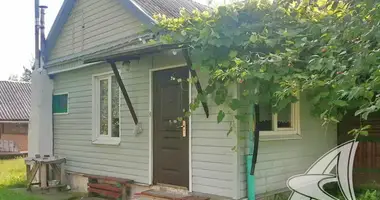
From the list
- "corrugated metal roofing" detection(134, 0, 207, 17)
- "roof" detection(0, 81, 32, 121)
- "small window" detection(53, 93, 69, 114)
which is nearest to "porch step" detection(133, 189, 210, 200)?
"corrugated metal roofing" detection(134, 0, 207, 17)

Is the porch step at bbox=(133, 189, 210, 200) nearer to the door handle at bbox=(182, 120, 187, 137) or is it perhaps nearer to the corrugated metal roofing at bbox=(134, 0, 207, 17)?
the door handle at bbox=(182, 120, 187, 137)

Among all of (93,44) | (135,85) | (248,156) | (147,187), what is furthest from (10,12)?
(248,156)

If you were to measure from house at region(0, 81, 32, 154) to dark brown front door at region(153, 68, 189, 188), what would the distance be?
1633 cm

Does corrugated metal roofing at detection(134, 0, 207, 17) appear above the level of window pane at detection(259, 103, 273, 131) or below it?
above

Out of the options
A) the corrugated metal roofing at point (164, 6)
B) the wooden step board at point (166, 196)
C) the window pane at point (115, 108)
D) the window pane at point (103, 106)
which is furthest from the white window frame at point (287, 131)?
the window pane at point (103, 106)

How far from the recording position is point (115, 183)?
6801mm

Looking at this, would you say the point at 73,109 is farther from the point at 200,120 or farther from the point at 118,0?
the point at 200,120

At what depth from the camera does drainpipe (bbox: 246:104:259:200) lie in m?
4.96

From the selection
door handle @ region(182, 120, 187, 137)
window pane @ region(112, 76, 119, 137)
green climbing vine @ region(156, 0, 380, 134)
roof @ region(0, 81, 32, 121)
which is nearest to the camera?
green climbing vine @ region(156, 0, 380, 134)

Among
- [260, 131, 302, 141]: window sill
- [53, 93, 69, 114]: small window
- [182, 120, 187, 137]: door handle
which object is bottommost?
[260, 131, 302, 141]: window sill

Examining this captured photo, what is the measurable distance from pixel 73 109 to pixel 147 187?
10.5 feet

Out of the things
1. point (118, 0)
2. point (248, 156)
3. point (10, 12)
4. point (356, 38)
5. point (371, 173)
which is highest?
point (10, 12)

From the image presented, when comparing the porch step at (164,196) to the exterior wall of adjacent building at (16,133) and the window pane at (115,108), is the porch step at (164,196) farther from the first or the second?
the exterior wall of adjacent building at (16,133)

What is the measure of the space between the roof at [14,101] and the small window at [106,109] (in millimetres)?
15613
